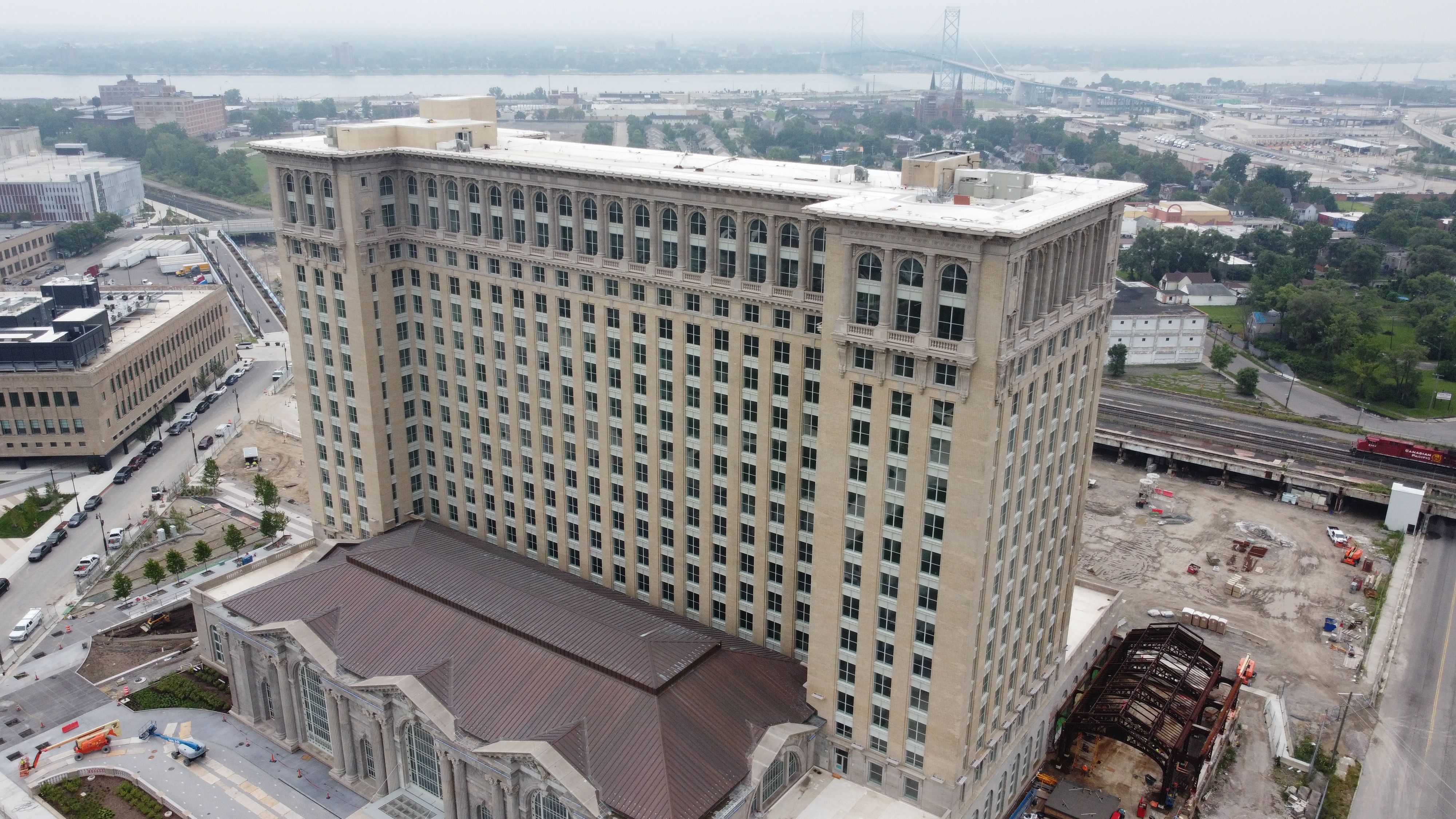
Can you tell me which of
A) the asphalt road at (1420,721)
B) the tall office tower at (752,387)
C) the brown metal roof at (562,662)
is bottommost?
the asphalt road at (1420,721)

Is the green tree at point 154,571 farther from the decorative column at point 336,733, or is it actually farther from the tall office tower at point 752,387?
the decorative column at point 336,733

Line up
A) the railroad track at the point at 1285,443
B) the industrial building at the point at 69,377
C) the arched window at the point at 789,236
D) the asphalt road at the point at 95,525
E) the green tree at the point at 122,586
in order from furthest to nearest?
1. the railroad track at the point at 1285,443
2. the industrial building at the point at 69,377
3. the asphalt road at the point at 95,525
4. the green tree at the point at 122,586
5. the arched window at the point at 789,236

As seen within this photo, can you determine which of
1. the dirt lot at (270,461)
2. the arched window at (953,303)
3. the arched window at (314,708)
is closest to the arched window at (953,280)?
the arched window at (953,303)

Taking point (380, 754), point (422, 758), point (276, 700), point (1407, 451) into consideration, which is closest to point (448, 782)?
point (422, 758)

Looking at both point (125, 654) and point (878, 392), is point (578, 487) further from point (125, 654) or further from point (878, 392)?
point (125, 654)

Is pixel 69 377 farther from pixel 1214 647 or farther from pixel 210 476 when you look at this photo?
pixel 1214 647

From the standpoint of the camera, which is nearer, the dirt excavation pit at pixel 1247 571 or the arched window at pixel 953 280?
the arched window at pixel 953 280

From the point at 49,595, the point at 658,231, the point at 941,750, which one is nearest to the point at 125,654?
the point at 49,595

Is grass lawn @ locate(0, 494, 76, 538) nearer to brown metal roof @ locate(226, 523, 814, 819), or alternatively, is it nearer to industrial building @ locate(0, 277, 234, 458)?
industrial building @ locate(0, 277, 234, 458)
